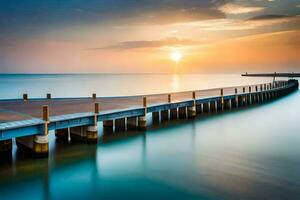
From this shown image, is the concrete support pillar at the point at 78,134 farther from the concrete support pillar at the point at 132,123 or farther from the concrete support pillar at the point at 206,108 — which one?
the concrete support pillar at the point at 206,108

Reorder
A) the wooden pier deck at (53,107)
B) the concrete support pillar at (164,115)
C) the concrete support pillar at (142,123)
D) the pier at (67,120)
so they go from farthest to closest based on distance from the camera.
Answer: the concrete support pillar at (164,115)
the concrete support pillar at (142,123)
the wooden pier deck at (53,107)
the pier at (67,120)

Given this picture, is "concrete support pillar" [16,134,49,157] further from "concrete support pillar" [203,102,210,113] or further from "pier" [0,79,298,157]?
"concrete support pillar" [203,102,210,113]

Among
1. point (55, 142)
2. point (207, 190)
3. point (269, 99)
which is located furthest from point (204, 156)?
point (269, 99)

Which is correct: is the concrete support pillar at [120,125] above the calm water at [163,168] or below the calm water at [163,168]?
above

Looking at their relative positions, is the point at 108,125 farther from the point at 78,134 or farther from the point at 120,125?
the point at 78,134

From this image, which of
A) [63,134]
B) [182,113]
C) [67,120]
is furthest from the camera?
[182,113]

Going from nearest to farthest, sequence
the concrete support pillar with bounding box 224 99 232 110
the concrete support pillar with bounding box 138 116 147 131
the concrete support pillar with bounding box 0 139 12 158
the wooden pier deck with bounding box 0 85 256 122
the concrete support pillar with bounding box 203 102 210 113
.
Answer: the concrete support pillar with bounding box 0 139 12 158, the wooden pier deck with bounding box 0 85 256 122, the concrete support pillar with bounding box 138 116 147 131, the concrete support pillar with bounding box 203 102 210 113, the concrete support pillar with bounding box 224 99 232 110

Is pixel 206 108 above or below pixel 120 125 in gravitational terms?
above

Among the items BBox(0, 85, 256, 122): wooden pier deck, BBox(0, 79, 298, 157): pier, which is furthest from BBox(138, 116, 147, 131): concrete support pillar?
BBox(0, 85, 256, 122): wooden pier deck

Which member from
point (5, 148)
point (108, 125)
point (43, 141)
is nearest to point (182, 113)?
point (108, 125)

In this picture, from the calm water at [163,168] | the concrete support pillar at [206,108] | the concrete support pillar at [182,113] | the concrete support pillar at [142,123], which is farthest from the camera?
the concrete support pillar at [206,108]

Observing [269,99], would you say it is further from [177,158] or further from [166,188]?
[166,188]

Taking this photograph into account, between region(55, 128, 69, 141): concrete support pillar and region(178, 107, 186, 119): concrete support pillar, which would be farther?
region(178, 107, 186, 119): concrete support pillar

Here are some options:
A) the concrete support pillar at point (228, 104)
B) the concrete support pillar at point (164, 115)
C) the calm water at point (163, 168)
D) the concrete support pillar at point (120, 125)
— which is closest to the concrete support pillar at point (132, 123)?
the concrete support pillar at point (120, 125)
